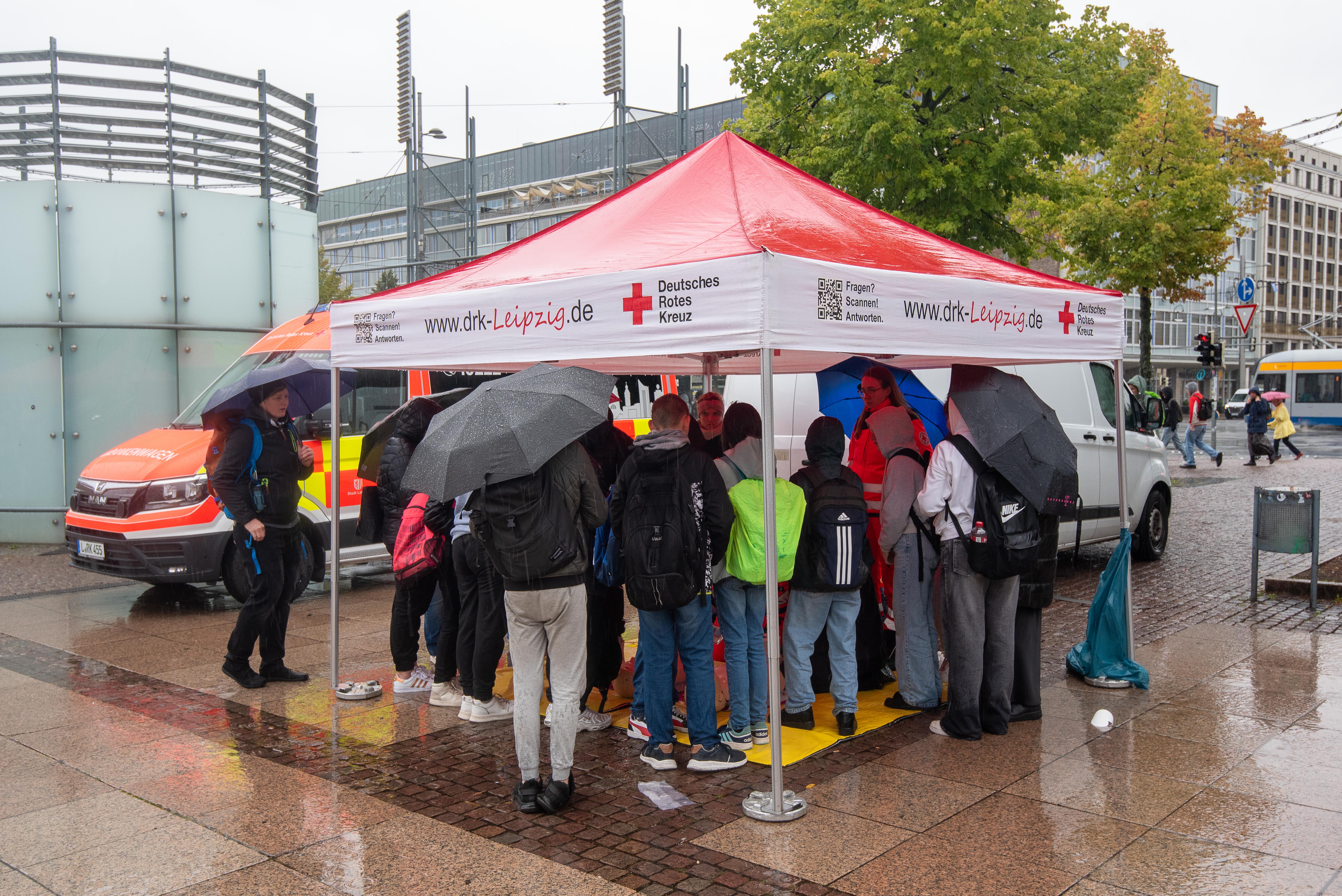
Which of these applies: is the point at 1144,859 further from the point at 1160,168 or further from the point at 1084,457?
the point at 1160,168

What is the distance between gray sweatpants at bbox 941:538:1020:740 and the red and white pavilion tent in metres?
1.15

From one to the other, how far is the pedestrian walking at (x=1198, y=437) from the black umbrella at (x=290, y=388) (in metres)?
21.2

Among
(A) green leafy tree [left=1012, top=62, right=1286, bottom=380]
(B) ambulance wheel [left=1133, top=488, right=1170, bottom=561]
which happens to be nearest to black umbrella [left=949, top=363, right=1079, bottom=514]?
(B) ambulance wheel [left=1133, top=488, right=1170, bottom=561]

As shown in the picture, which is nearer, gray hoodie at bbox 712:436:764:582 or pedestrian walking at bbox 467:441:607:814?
pedestrian walking at bbox 467:441:607:814

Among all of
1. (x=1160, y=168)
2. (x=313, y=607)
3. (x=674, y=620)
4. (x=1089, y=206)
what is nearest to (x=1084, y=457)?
(x=674, y=620)

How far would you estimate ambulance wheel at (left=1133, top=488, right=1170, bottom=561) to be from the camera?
11172 mm

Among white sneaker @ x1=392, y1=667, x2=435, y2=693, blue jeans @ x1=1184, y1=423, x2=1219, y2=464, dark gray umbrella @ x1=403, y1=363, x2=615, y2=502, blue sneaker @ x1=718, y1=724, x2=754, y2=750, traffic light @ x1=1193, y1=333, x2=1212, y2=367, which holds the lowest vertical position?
white sneaker @ x1=392, y1=667, x2=435, y2=693

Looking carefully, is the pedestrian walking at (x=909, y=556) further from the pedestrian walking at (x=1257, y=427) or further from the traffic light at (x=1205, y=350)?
the traffic light at (x=1205, y=350)

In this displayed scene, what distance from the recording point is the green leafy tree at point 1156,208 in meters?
22.7

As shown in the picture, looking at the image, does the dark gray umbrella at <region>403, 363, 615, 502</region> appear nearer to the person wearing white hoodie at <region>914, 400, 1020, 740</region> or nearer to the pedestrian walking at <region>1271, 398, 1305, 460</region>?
the person wearing white hoodie at <region>914, 400, 1020, 740</region>

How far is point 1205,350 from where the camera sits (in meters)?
27.9

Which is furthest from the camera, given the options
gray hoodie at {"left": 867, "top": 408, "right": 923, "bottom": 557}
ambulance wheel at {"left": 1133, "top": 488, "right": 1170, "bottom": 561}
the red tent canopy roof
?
ambulance wheel at {"left": 1133, "top": 488, "right": 1170, "bottom": 561}

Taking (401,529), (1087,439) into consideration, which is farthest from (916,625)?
(1087,439)

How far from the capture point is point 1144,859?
402 centimetres
